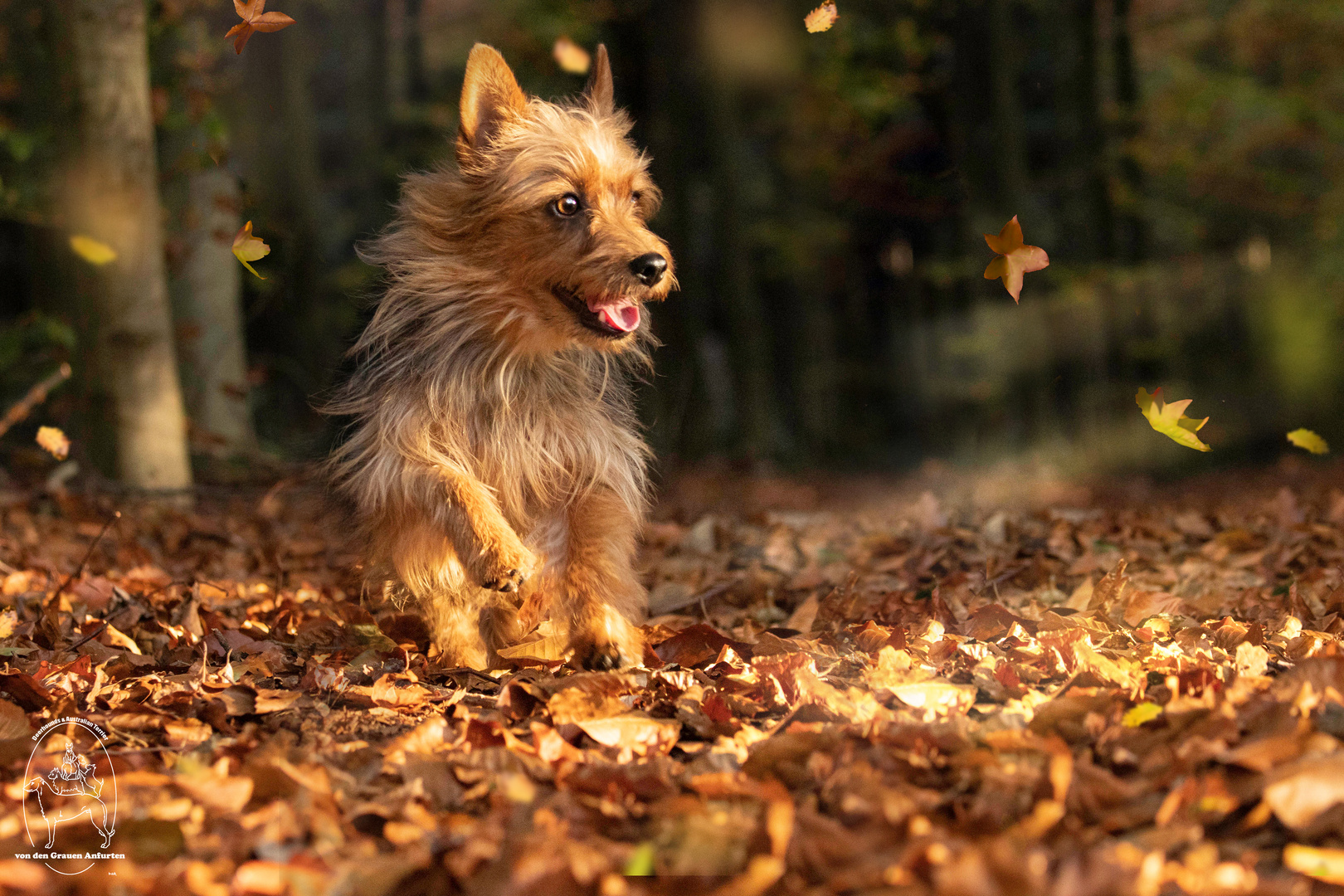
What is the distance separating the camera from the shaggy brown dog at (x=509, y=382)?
147 inches

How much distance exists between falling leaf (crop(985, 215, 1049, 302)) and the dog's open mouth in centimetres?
127

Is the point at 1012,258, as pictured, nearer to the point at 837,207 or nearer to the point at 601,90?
the point at 601,90

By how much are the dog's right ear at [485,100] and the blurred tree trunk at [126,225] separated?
2.99 meters

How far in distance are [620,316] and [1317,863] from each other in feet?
8.92

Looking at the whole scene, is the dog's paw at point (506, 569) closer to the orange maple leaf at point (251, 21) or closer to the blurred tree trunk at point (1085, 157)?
the orange maple leaf at point (251, 21)

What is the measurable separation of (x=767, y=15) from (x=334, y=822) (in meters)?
12.8

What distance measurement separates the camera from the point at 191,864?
6.22 ft

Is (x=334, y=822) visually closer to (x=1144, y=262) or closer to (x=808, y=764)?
(x=808, y=764)

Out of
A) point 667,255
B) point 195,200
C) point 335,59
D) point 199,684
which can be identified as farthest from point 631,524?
point 335,59

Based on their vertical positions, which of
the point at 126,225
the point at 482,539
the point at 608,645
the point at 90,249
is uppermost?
the point at 126,225

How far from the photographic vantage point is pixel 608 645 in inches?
140

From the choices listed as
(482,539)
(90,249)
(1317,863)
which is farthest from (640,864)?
Result: (90,249)

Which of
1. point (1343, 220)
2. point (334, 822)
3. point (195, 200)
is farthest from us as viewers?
point (1343, 220)

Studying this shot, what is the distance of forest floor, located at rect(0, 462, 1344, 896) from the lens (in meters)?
1.89
